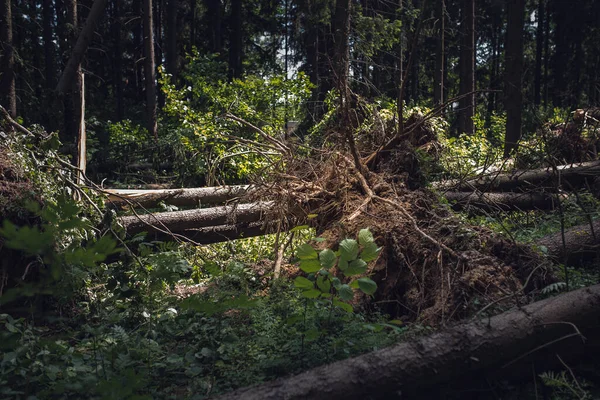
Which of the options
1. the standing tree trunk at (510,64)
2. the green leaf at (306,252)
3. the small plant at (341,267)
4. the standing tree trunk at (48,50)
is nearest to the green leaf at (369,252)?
the small plant at (341,267)

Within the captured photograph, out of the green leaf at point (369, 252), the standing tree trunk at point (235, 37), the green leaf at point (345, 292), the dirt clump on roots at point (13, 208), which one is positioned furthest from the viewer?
the standing tree trunk at point (235, 37)

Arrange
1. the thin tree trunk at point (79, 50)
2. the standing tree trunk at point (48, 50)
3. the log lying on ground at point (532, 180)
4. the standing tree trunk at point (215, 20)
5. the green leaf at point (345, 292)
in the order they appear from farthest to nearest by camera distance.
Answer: the standing tree trunk at point (215, 20) → the standing tree trunk at point (48, 50) → the thin tree trunk at point (79, 50) → the log lying on ground at point (532, 180) → the green leaf at point (345, 292)

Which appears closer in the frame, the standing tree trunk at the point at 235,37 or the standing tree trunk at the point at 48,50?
the standing tree trunk at the point at 48,50

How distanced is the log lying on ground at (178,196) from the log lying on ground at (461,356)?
424 cm

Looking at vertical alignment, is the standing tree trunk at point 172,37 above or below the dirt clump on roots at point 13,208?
above

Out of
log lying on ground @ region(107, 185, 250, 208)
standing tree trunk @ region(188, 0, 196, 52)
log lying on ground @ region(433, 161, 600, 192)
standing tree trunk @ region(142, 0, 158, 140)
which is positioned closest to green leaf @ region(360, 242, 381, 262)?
log lying on ground @ region(107, 185, 250, 208)

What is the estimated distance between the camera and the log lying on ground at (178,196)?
732cm

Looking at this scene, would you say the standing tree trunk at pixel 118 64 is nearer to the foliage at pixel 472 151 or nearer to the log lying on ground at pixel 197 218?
the foliage at pixel 472 151

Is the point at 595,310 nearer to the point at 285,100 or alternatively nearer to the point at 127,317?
the point at 127,317

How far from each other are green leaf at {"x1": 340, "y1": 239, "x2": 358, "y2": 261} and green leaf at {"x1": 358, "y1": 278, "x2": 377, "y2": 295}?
18 cm

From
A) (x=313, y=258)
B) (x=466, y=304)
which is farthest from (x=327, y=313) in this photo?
(x=466, y=304)

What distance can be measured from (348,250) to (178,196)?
16.5 feet

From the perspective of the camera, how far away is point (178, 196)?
27.0 ft

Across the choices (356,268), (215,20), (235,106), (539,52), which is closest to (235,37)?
(215,20)
